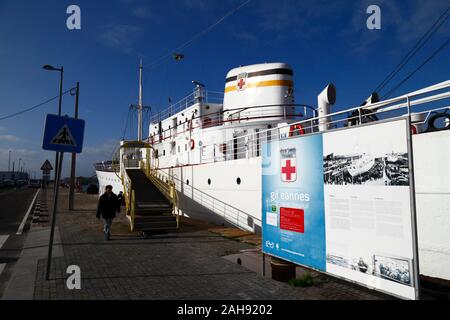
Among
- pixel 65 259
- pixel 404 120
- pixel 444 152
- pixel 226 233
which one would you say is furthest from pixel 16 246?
pixel 444 152

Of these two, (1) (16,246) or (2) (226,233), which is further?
(2) (226,233)

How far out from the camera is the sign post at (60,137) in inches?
230

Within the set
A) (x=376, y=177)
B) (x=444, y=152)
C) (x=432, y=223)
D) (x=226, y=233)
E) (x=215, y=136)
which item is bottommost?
(x=226, y=233)

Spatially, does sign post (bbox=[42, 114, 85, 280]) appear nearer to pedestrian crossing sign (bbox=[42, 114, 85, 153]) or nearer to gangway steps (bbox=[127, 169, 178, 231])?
pedestrian crossing sign (bbox=[42, 114, 85, 153])

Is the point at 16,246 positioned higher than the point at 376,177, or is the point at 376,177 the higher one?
the point at 376,177

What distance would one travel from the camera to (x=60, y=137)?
5992 millimetres

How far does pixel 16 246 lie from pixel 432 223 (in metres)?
10.8

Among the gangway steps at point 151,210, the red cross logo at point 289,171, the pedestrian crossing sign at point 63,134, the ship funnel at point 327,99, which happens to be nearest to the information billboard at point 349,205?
the red cross logo at point 289,171

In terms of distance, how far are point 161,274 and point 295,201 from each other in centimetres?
312

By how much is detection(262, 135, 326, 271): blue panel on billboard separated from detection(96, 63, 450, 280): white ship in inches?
54.2

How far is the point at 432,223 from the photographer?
606cm

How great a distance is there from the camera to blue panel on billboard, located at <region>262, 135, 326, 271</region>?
5.12m

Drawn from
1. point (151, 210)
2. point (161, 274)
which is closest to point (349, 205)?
point (161, 274)
